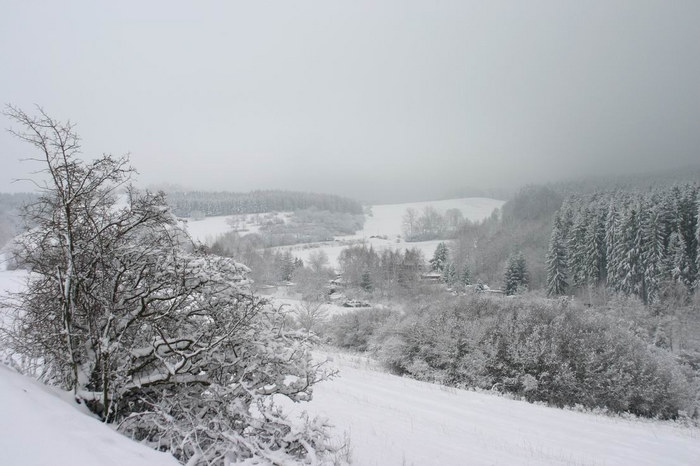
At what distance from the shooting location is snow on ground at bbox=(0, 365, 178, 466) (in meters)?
2.38

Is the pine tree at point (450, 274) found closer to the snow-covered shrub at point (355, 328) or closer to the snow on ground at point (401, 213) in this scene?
the snow-covered shrub at point (355, 328)

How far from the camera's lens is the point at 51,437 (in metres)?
2.63

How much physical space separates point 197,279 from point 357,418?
610cm

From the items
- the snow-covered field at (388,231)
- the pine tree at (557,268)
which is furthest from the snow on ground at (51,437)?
the snow-covered field at (388,231)

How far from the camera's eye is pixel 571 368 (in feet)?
57.0

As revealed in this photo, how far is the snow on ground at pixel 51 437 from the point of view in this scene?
2377 mm

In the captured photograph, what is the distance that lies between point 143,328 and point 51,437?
2.44 metres

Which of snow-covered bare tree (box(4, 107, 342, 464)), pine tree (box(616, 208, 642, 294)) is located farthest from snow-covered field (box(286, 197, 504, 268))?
snow-covered bare tree (box(4, 107, 342, 464))

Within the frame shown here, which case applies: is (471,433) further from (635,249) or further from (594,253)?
(594,253)

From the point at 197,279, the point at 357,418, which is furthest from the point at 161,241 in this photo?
the point at 357,418

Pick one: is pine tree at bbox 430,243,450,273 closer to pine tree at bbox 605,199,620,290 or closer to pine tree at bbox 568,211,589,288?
pine tree at bbox 568,211,589,288

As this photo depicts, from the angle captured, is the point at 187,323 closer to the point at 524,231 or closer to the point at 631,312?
the point at 631,312

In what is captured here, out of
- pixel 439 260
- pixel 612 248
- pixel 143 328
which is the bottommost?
pixel 439 260

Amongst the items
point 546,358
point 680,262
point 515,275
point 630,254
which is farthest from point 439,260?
point 546,358
